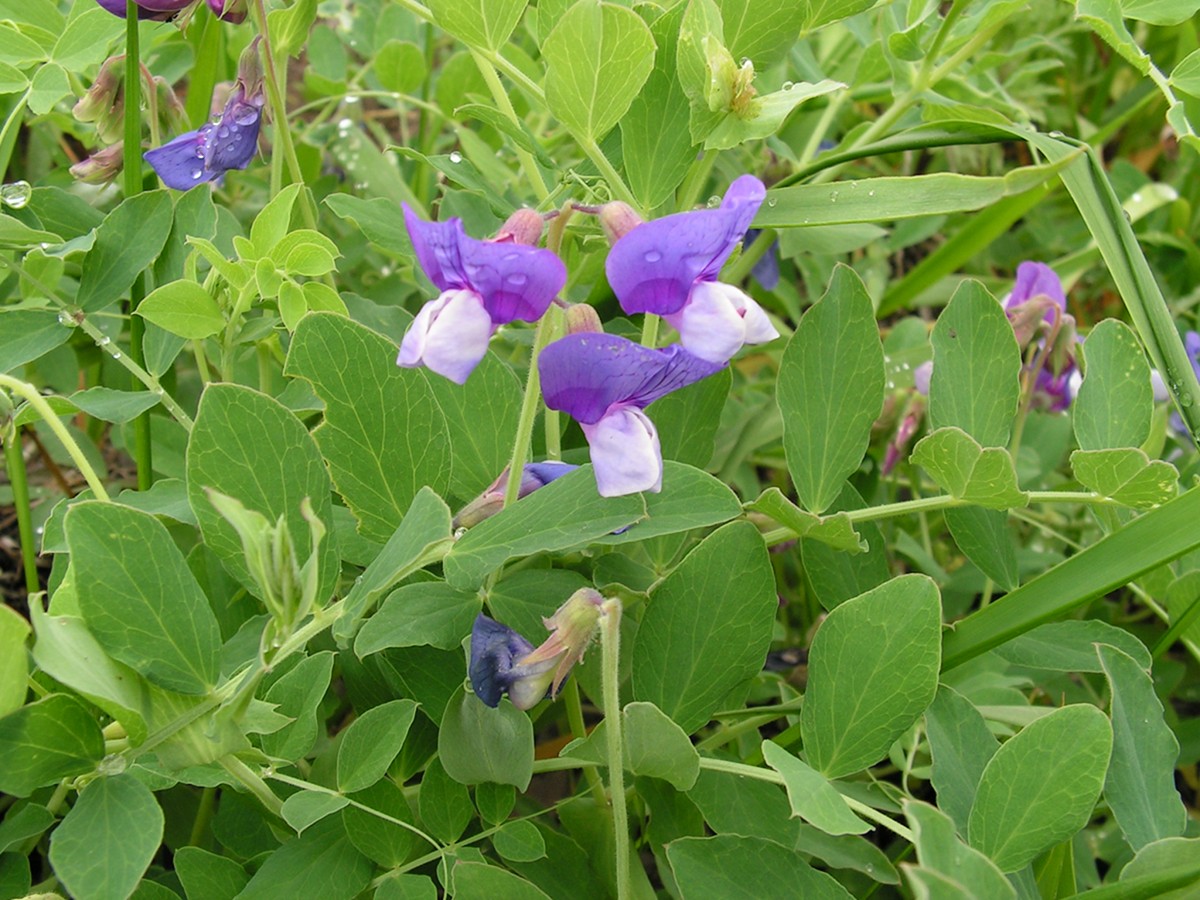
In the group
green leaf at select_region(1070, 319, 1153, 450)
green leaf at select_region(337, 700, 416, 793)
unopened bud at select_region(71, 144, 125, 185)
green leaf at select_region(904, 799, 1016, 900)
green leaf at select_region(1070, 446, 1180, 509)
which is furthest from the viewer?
unopened bud at select_region(71, 144, 125, 185)

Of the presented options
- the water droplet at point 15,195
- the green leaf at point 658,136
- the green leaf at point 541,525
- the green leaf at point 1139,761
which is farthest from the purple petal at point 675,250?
the water droplet at point 15,195

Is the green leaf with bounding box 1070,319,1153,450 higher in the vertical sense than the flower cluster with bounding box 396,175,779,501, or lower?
lower

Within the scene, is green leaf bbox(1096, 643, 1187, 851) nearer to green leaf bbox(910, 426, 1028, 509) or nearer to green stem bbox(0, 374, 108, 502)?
green leaf bbox(910, 426, 1028, 509)

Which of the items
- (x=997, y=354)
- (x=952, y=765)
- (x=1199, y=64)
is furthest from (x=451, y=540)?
(x=1199, y=64)

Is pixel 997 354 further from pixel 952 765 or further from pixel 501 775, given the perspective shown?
pixel 501 775

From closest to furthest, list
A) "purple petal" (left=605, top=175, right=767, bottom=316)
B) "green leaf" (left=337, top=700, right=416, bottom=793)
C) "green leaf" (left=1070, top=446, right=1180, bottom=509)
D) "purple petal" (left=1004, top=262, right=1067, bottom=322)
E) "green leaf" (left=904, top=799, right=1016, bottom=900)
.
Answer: "green leaf" (left=904, top=799, right=1016, bottom=900)
"purple petal" (left=605, top=175, right=767, bottom=316)
"green leaf" (left=337, top=700, right=416, bottom=793)
"green leaf" (left=1070, top=446, right=1180, bottom=509)
"purple petal" (left=1004, top=262, right=1067, bottom=322)

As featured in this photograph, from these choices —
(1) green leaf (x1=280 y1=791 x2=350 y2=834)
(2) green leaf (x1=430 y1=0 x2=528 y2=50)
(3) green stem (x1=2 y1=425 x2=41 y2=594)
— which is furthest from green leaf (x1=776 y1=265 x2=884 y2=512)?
(3) green stem (x1=2 y1=425 x2=41 y2=594)

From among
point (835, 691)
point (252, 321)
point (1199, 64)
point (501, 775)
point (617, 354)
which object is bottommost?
point (501, 775)
